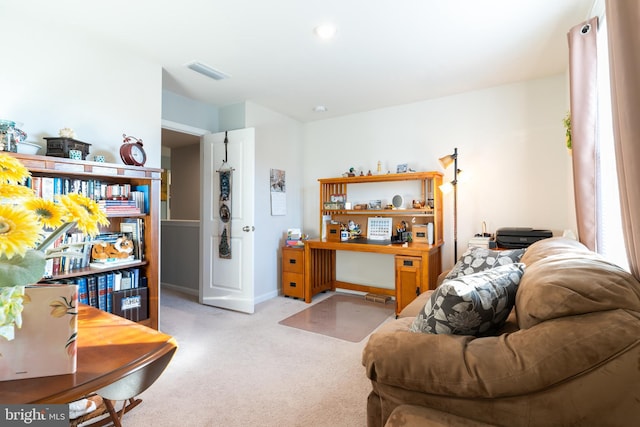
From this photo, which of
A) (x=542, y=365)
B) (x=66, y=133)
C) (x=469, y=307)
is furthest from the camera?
(x=66, y=133)

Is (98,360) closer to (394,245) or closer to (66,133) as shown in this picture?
(66,133)

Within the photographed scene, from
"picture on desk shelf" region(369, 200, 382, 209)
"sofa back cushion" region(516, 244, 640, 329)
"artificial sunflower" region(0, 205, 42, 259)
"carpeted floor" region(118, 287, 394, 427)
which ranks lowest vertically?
"carpeted floor" region(118, 287, 394, 427)

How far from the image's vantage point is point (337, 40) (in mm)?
2514

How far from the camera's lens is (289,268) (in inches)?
164

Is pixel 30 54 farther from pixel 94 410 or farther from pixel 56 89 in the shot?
pixel 94 410

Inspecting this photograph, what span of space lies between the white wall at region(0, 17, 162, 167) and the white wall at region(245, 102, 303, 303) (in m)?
1.27

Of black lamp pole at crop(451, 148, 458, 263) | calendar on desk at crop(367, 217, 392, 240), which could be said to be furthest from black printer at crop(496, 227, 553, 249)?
calendar on desk at crop(367, 217, 392, 240)

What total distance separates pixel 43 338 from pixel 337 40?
2540 mm

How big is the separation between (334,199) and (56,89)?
9.89ft

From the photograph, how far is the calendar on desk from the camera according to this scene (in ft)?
13.4

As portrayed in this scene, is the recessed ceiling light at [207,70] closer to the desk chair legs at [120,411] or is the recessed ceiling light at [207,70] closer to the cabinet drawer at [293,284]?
the cabinet drawer at [293,284]

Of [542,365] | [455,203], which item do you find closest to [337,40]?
[455,203]

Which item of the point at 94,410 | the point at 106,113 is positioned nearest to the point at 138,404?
the point at 94,410

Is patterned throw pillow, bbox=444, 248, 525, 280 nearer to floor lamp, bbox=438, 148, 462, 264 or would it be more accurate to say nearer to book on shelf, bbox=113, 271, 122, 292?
floor lamp, bbox=438, 148, 462, 264
